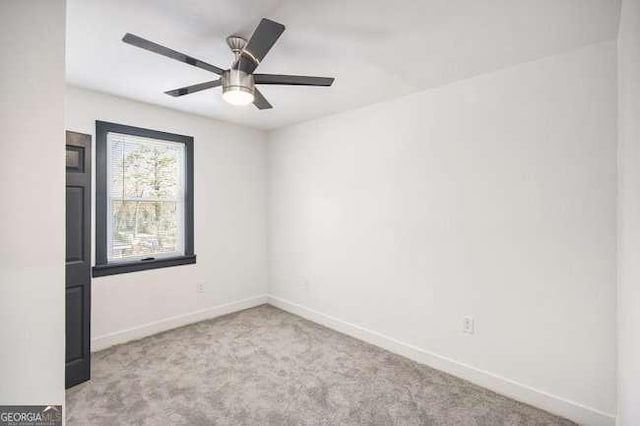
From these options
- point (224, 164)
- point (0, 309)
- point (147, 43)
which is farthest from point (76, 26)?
point (224, 164)

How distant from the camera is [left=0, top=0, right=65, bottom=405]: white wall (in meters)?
1.08

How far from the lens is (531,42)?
2.02 metres

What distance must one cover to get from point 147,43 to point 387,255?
251cm

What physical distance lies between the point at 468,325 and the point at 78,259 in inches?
122

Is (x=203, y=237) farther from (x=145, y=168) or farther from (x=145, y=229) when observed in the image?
(x=145, y=168)

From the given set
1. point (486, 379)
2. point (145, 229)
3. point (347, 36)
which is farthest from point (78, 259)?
point (486, 379)

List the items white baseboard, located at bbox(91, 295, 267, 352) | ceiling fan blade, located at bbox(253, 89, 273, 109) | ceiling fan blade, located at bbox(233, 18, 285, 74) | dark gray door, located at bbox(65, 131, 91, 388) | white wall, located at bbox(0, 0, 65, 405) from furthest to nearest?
white baseboard, located at bbox(91, 295, 267, 352) < dark gray door, located at bbox(65, 131, 91, 388) < ceiling fan blade, located at bbox(253, 89, 273, 109) < ceiling fan blade, located at bbox(233, 18, 285, 74) < white wall, located at bbox(0, 0, 65, 405)

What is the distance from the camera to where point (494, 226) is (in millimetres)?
2461

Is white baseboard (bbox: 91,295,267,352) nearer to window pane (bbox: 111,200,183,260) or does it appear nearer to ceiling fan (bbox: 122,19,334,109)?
window pane (bbox: 111,200,183,260)

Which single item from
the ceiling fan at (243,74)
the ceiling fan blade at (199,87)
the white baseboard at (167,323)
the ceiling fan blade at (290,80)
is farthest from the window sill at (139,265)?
the ceiling fan blade at (290,80)

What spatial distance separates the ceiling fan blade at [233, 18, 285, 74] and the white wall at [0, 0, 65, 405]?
2.50 ft

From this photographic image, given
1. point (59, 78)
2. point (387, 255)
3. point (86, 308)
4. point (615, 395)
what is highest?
point (59, 78)

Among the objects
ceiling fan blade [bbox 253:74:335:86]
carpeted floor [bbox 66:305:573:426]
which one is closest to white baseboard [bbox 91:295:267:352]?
carpeted floor [bbox 66:305:573:426]

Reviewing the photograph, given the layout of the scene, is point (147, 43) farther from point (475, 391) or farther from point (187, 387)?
point (475, 391)
